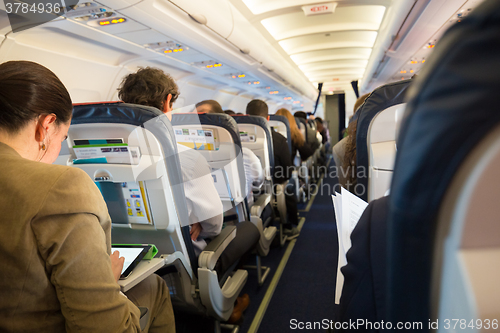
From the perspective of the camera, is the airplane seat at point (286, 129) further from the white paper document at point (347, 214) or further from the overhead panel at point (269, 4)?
the white paper document at point (347, 214)

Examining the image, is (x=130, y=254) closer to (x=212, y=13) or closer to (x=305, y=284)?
(x=305, y=284)

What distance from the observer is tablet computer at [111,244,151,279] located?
4.42ft

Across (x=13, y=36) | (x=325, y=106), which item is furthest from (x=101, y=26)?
(x=325, y=106)

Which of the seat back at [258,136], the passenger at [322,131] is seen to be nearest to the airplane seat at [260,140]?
the seat back at [258,136]

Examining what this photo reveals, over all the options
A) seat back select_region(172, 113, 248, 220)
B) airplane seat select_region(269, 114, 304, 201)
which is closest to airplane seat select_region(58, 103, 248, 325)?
seat back select_region(172, 113, 248, 220)

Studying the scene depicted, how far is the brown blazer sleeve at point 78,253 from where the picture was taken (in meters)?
0.87

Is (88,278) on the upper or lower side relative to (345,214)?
lower

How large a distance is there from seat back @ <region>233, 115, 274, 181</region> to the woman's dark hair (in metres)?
2.49

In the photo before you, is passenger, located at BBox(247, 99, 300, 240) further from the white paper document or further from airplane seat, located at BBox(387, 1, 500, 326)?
airplane seat, located at BBox(387, 1, 500, 326)

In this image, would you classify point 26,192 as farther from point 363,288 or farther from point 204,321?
point 204,321

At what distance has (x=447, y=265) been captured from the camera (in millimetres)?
315

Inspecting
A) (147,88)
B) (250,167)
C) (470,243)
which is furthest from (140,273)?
(250,167)

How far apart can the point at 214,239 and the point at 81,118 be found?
117 centimetres

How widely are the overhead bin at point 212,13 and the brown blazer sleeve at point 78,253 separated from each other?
232cm
